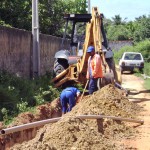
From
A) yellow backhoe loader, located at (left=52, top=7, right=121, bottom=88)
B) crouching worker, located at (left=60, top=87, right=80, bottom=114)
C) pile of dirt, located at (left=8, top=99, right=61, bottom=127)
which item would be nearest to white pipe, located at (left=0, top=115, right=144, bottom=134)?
crouching worker, located at (left=60, top=87, right=80, bottom=114)

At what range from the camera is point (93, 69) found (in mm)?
13414

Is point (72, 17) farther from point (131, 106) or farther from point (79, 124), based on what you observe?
point (79, 124)

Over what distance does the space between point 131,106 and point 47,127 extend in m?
5.30

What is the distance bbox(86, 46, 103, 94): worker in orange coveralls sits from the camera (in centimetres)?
1324

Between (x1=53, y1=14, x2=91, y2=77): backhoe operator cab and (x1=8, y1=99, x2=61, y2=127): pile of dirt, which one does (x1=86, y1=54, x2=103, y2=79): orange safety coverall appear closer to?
(x1=8, y1=99, x2=61, y2=127): pile of dirt

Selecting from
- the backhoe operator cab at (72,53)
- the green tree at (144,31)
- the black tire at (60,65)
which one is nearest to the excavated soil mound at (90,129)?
the backhoe operator cab at (72,53)

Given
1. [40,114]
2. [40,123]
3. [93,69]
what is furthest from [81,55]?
[40,123]

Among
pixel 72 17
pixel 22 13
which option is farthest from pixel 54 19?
pixel 72 17

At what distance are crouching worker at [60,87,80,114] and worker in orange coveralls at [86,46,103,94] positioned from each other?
1959 mm

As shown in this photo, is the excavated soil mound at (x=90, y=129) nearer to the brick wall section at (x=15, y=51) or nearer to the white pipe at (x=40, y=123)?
the white pipe at (x=40, y=123)

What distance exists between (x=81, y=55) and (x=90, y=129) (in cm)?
700

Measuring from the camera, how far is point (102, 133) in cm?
965

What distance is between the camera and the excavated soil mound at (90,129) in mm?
7512

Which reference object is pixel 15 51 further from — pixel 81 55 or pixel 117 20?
pixel 117 20
